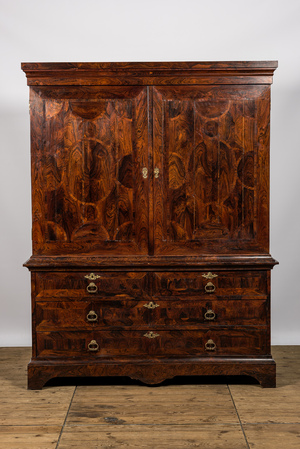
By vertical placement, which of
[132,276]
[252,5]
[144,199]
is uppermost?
[252,5]

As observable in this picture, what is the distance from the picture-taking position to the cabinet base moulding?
120 inches

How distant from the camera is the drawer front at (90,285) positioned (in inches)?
120

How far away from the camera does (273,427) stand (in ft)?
8.45

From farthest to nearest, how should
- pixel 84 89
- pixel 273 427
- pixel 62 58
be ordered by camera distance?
pixel 62 58 < pixel 84 89 < pixel 273 427

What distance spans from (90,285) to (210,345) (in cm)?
86

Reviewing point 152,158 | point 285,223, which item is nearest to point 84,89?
point 152,158

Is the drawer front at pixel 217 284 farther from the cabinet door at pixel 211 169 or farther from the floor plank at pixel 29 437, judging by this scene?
the floor plank at pixel 29 437

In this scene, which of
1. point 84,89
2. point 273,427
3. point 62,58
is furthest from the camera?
point 62,58

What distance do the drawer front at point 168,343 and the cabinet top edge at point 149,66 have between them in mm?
1649

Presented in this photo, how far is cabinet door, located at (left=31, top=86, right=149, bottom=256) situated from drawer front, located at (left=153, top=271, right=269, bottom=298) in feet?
0.86

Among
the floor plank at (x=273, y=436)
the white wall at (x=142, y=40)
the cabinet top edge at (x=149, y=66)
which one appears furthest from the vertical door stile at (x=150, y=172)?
the floor plank at (x=273, y=436)

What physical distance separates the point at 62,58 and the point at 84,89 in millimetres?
1025

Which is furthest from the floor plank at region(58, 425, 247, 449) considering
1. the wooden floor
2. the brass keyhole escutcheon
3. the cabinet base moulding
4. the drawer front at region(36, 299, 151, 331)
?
the brass keyhole escutcheon

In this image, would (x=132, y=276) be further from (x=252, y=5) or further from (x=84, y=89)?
(x=252, y=5)
